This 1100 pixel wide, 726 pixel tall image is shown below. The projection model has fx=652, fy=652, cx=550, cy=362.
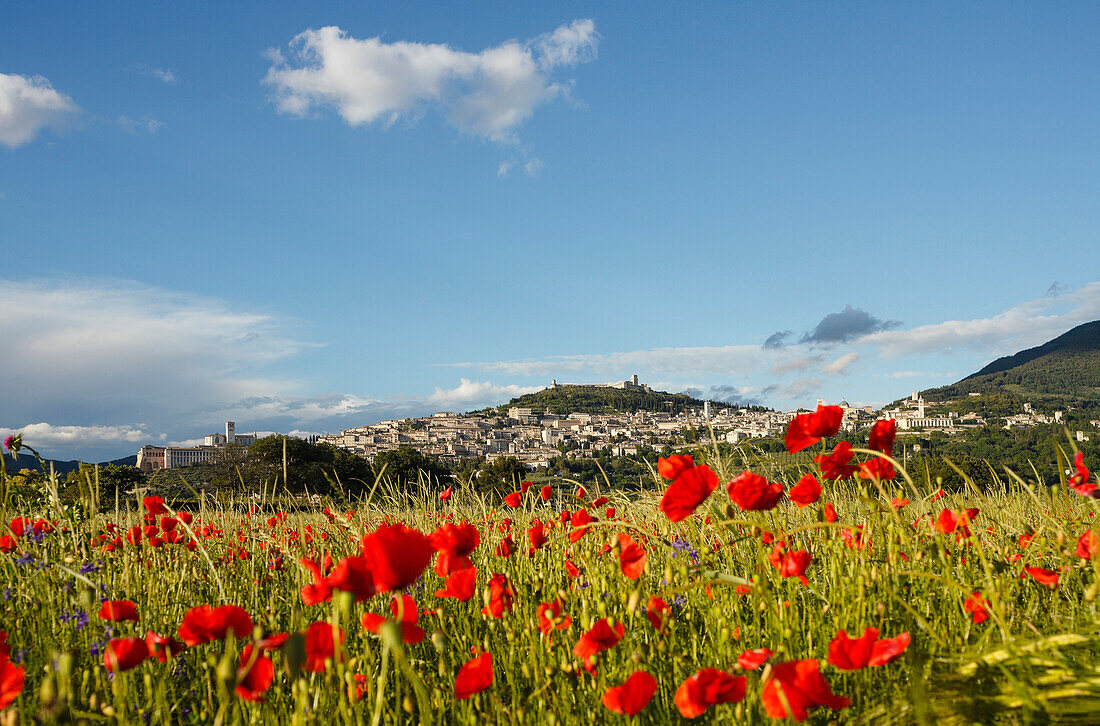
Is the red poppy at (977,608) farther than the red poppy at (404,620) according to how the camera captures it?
Yes

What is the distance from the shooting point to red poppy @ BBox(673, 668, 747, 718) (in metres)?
1.24

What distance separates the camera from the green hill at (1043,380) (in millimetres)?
86500

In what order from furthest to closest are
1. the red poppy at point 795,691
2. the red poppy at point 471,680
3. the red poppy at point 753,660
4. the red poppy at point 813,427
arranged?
the red poppy at point 813,427 < the red poppy at point 471,680 < the red poppy at point 753,660 < the red poppy at point 795,691

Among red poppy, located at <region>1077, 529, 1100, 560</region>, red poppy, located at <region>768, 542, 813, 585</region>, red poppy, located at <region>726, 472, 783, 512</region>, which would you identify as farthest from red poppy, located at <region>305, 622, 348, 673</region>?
red poppy, located at <region>1077, 529, 1100, 560</region>

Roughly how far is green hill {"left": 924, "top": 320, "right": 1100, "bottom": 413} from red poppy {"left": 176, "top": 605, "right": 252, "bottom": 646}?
92.6 metres

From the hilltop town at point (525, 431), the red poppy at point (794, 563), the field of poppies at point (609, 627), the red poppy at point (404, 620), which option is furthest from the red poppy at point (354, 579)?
the hilltop town at point (525, 431)

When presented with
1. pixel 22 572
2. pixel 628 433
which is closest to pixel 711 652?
pixel 22 572

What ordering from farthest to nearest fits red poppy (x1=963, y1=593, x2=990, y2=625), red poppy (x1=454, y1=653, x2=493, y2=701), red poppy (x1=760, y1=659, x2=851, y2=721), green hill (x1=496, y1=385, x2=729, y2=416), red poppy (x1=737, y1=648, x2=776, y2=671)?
green hill (x1=496, y1=385, x2=729, y2=416) → red poppy (x1=963, y1=593, x2=990, y2=625) → red poppy (x1=454, y1=653, x2=493, y2=701) → red poppy (x1=737, y1=648, x2=776, y2=671) → red poppy (x1=760, y1=659, x2=851, y2=721)

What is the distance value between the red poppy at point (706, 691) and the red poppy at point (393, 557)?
57cm

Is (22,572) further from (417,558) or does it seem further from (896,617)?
(896,617)

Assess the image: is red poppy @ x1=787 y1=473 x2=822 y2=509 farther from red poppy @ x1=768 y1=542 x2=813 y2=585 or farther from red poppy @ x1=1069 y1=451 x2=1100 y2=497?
red poppy @ x1=1069 y1=451 x2=1100 y2=497

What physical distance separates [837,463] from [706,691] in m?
1.17

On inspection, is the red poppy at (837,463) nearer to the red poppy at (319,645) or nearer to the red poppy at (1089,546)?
the red poppy at (1089,546)

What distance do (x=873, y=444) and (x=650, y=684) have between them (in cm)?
117
